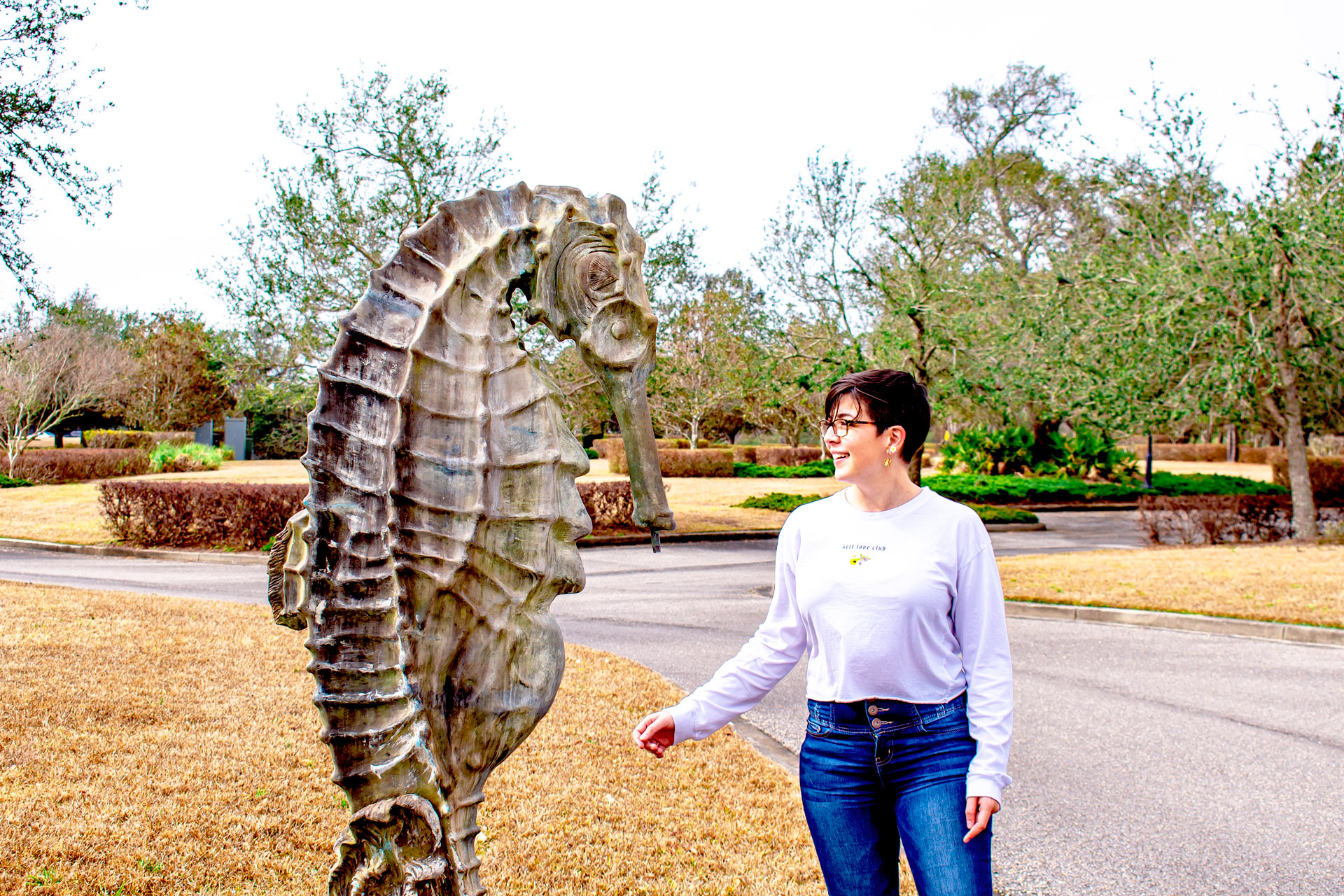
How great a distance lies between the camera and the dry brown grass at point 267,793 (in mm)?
3637

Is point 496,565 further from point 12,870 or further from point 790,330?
point 790,330

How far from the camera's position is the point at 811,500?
1881cm

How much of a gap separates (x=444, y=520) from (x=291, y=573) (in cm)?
45

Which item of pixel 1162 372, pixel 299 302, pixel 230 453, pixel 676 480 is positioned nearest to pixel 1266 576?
pixel 1162 372

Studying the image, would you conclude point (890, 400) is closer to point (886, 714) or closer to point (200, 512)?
point (886, 714)

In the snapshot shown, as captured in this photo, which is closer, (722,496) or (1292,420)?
(1292,420)

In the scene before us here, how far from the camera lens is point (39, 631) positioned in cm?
690

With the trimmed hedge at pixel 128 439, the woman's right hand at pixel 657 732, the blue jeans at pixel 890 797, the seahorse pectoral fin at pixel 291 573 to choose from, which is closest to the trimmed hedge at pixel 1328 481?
the blue jeans at pixel 890 797

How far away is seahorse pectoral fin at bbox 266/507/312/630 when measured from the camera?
224cm

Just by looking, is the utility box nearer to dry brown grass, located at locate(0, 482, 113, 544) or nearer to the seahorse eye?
dry brown grass, located at locate(0, 482, 113, 544)

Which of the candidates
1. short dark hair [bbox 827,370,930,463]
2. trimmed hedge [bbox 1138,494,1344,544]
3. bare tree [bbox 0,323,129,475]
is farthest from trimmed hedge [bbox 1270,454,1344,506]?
bare tree [bbox 0,323,129,475]

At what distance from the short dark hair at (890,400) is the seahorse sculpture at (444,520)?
55 cm

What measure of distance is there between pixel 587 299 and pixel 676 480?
95.0 feet

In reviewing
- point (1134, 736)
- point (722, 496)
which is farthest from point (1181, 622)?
point (722, 496)
